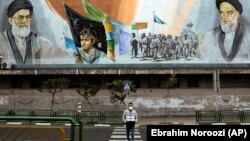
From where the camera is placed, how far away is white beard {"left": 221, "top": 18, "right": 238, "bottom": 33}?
135 ft

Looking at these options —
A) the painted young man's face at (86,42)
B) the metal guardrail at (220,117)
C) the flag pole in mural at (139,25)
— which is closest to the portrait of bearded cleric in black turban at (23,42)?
the painted young man's face at (86,42)

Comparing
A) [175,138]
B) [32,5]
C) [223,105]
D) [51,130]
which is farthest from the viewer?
[32,5]

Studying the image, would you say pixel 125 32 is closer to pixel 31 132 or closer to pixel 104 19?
pixel 104 19

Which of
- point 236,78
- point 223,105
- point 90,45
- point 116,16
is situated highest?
point 116,16

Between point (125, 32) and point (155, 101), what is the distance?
7.61 m

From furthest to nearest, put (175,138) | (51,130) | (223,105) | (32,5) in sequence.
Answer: (32,5)
(223,105)
(51,130)
(175,138)

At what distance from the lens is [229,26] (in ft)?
135

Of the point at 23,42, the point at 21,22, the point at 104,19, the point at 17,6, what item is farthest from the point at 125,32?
the point at 17,6

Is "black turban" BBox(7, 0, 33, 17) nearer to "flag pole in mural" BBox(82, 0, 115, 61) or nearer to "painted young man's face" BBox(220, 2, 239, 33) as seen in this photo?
"flag pole in mural" BBox(82, 0, 115, 61)

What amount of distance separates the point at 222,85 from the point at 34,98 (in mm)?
19077

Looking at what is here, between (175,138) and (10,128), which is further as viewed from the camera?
(10,128)

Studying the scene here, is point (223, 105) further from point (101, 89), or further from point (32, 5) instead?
point (32, 5)

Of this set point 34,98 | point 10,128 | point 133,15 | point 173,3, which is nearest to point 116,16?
point 133,15

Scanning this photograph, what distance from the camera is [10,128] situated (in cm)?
828
